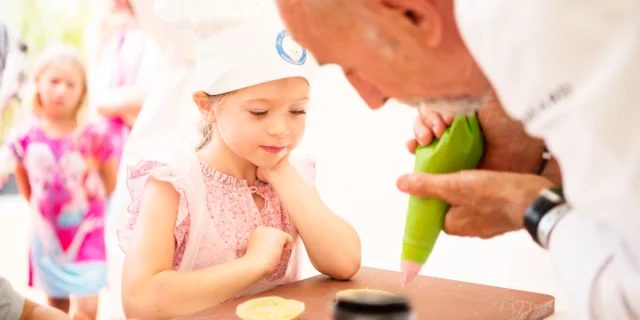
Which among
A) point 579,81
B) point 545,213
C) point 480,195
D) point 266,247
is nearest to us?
point 579,81

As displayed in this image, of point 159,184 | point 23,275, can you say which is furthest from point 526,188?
point 23,275

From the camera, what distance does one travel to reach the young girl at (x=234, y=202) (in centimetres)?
127

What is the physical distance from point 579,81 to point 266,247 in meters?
0.92

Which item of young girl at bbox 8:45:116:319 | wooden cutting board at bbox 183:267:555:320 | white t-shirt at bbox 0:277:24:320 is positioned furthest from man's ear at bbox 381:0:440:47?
young girl at bbox 8:45:116:319

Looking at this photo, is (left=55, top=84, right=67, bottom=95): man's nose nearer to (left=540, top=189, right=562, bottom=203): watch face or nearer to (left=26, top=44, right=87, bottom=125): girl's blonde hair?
(left=26, top=44, right=87, bottom=125): girl's blonde hair

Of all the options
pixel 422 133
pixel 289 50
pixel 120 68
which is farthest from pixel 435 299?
pixel 120 68

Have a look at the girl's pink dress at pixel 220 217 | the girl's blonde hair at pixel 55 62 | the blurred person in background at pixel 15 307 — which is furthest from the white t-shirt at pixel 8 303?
the girl's blonde hair at pixel 55 62

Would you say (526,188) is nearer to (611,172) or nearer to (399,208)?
(611,172)

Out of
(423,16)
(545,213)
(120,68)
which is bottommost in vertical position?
(545,213)

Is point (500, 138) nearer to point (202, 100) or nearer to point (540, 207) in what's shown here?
point (540, 207)

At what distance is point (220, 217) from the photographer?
1450mm

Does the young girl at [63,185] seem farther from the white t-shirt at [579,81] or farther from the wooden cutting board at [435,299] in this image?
the white t-shirt at [579,81]

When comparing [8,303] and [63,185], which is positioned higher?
[63,185]

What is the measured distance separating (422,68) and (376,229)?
165 cm
